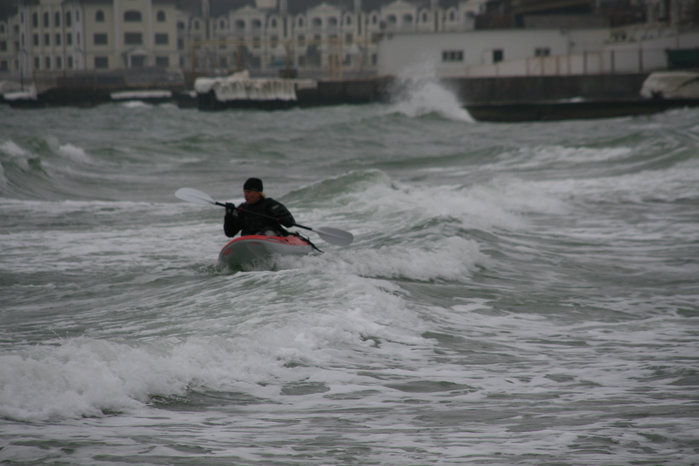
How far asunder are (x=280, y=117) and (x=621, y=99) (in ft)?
63.6

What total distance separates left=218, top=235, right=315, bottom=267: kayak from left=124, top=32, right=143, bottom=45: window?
81062 millimetres

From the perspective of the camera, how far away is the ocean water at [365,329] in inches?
157

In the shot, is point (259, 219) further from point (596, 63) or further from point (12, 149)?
point (596, 63)

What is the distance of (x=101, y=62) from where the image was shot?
78.8 m

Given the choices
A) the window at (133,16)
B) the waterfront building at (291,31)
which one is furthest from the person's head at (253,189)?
the window at (133,16)

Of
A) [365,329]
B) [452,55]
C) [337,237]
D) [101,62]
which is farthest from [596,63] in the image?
[101,62]

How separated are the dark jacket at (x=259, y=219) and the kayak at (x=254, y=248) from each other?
167 millimetres

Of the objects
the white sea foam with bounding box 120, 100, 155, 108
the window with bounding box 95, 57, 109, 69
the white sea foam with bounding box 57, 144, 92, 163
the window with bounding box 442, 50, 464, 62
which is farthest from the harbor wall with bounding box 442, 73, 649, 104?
the window with bounding box 95, 57, 109, 69

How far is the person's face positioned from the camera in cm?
819

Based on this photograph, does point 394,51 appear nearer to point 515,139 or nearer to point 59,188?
point 515,139

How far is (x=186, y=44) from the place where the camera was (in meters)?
95.2

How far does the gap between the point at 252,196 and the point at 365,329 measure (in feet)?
8.67

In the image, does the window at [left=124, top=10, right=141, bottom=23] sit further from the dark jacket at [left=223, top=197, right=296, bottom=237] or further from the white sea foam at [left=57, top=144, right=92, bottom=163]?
the dark jacket at [left=223, top=197, right=296, bottom=237]

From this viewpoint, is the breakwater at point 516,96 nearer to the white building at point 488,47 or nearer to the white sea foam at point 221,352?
the white building at point 488,47
